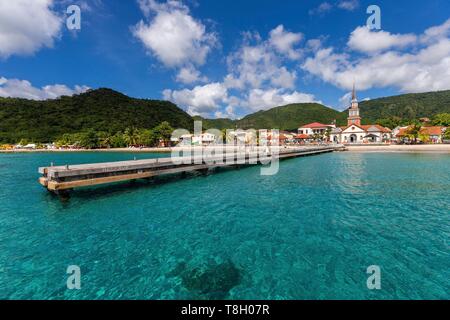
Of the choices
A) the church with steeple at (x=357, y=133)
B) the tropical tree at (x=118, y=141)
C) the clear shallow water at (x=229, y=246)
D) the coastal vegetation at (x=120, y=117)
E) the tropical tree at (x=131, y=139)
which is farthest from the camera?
the coastal vegetation at (x=120, y=117)

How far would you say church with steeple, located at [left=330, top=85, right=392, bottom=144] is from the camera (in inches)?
3307

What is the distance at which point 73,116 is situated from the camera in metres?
133

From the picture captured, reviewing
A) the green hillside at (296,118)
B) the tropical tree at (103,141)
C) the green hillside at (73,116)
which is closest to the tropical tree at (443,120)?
the green hillside at (296,118)

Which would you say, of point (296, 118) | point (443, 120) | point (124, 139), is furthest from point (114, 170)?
point (296, 118)

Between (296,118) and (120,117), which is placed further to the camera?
(296,118)

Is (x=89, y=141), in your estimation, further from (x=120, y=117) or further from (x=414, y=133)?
(x=414, y=133)

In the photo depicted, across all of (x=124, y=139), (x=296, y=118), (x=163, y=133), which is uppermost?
(x=296, y=118)

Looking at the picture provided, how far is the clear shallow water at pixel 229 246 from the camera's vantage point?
5902mm

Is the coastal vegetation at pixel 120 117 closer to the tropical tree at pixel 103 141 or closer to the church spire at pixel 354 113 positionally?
the tropical tree at pixel 103 141

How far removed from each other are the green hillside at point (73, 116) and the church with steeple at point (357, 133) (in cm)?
12050

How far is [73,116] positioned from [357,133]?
171m

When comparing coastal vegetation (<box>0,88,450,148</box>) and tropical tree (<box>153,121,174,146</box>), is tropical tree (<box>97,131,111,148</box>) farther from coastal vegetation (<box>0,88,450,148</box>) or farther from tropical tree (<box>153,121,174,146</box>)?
tropical tree (<box>153,121,174,146</box>)

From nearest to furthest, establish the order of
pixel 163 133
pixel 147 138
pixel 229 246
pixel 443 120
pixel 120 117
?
pixel 229 246 → pixel 443 120 → pixel 147 138 → pixel 163 133 → pixel 120 117
